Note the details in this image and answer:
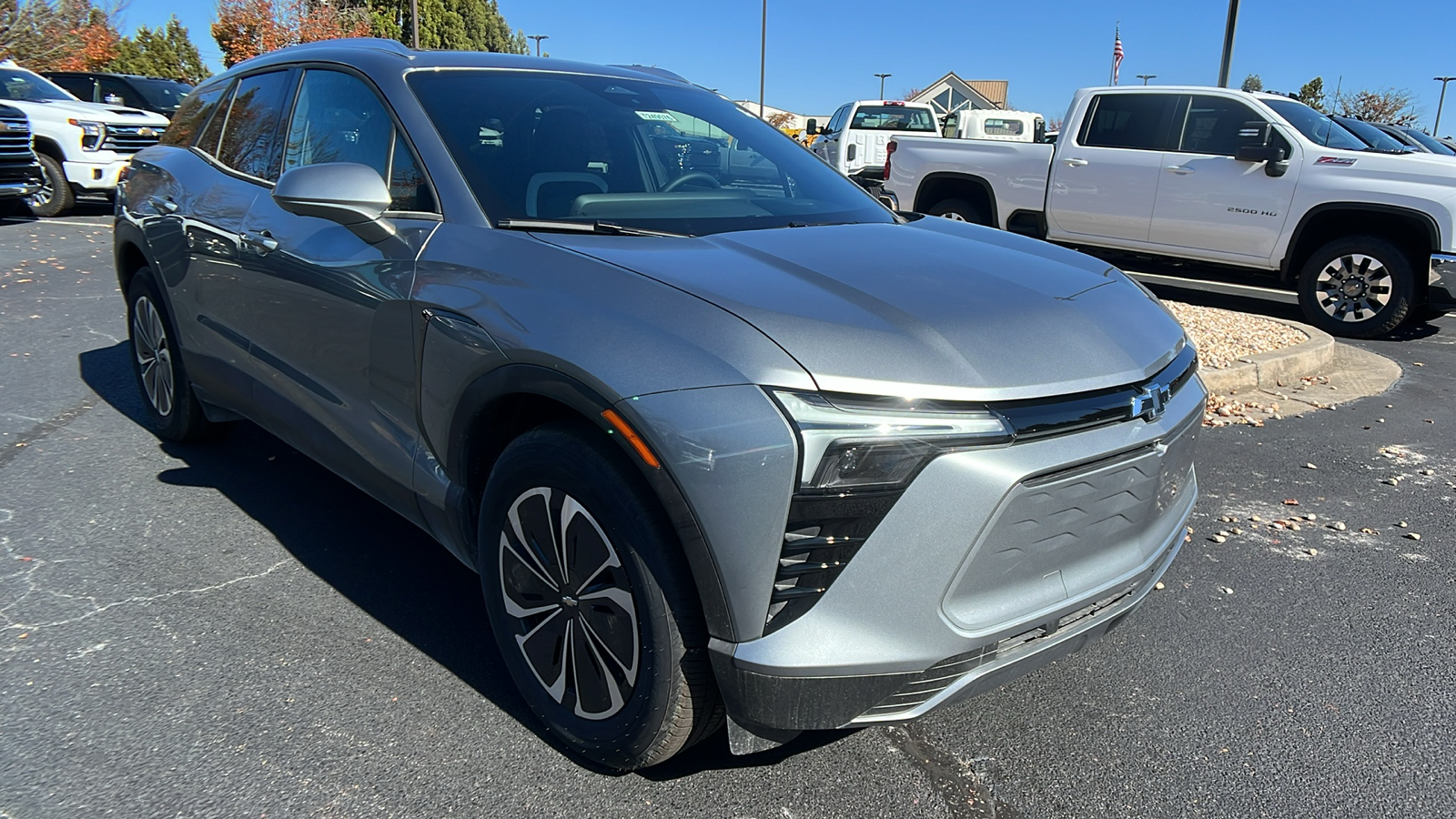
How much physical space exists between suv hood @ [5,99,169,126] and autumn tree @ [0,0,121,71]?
18992mm

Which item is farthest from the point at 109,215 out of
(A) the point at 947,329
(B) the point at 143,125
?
(A) the point at 947,329

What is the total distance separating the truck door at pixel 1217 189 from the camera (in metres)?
8.58

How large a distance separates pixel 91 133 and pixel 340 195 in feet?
41.9

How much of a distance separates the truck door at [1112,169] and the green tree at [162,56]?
36655mm

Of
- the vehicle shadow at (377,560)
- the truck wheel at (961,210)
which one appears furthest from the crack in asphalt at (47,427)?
the truck wheel at (961,210)

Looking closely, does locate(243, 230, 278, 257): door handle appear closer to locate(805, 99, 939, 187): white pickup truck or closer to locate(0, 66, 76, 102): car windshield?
locate(0, 66, 76, 102): car windshield

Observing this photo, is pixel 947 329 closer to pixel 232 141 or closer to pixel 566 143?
pixel 566 143

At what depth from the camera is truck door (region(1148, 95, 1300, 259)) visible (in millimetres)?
8578

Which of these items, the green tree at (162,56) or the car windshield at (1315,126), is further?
the green tree at (162,56)

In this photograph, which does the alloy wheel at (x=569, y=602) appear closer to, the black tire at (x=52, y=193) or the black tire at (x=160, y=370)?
the black tire at (x=160, y=370)

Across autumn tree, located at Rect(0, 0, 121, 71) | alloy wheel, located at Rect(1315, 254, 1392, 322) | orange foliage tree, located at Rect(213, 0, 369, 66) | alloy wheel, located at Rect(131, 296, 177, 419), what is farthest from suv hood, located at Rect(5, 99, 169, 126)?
orange foliage tree, located at Rect(213, 0, 369, 66)

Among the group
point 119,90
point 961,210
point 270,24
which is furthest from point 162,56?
point 961,210

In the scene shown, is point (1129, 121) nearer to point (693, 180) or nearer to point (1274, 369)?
point (1274, 369)

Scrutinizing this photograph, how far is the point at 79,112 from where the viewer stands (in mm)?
13117
